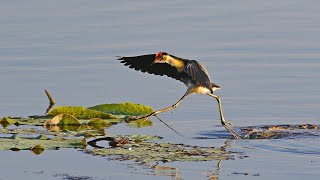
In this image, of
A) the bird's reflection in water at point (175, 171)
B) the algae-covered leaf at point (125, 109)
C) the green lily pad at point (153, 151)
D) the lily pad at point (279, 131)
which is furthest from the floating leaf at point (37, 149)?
the lily pad at point (279, 131)

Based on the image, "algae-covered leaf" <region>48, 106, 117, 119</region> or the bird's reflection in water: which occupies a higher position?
"algae-covered leaf" <region>48, 106, 117, 119</region>

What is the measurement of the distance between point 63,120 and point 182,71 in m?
1.51

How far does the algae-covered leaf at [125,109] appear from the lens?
12.1 meters

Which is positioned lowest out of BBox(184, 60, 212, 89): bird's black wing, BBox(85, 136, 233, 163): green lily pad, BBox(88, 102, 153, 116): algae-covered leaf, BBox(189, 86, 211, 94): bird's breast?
BBox(85, 136, 233, 163): green lily pad

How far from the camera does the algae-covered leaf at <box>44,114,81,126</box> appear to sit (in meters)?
11.5

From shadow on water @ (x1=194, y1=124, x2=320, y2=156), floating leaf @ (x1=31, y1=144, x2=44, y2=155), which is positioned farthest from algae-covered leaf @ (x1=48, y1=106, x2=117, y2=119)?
floating leaf @ (x1=31, y1=144, x2=44, y2=155)

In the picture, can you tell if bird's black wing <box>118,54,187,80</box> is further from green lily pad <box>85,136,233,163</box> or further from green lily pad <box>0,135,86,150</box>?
green lily pad <box>0,135,86,150</box>

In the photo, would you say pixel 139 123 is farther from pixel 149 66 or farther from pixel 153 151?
pixel 153 151

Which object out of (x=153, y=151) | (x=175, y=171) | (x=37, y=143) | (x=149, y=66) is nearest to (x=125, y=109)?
(x=149, y=66)

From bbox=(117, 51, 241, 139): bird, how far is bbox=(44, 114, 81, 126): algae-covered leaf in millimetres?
741

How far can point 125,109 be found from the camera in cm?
1223

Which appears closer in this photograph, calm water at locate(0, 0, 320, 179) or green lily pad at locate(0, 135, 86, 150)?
calm water at locate(0, 0, 320, 179)

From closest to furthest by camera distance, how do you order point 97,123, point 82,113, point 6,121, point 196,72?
Answer: point 196,72, point 6,121, point 97,123, point 82,113

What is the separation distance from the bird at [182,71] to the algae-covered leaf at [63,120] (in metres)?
0.74
